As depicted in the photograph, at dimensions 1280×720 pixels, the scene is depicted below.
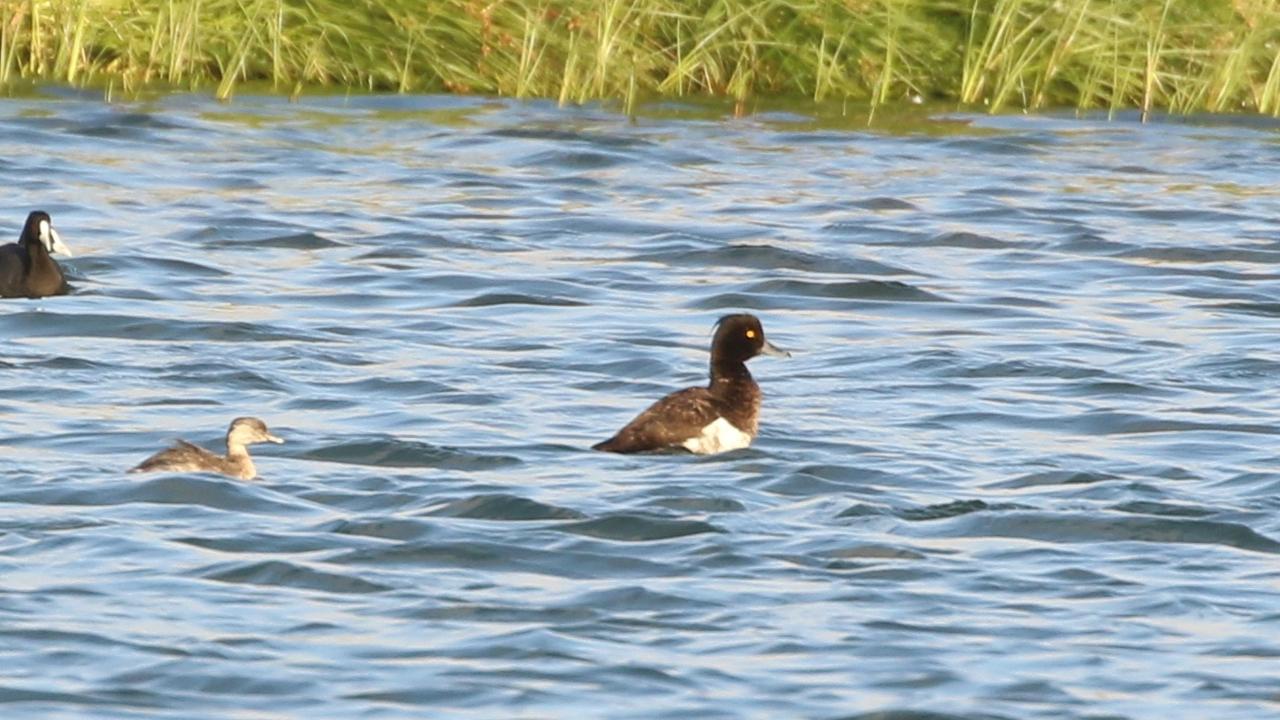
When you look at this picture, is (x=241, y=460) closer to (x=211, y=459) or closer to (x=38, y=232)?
(x=211, y=459)

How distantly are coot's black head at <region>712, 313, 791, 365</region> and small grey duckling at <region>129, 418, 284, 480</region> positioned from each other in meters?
2.55

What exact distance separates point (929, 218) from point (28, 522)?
1156cm

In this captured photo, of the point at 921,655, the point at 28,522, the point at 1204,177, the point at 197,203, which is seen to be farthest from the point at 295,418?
the point at 1204,177

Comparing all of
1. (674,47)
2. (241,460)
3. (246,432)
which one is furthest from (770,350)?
(674,47)

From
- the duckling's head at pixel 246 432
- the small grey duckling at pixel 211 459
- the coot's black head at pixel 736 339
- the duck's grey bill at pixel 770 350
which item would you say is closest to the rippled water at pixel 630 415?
the small grey duckling at pixel 211 459

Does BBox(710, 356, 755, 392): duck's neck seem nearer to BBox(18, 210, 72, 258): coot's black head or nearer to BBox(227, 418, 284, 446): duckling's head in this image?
BBox(227, 418, 284, 446): duckling's head

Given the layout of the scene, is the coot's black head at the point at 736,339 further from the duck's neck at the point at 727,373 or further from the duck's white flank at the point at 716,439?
the duck's white flank at the point at 716,439

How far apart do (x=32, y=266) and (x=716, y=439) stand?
6035 mm

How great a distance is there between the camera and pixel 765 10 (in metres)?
24.3

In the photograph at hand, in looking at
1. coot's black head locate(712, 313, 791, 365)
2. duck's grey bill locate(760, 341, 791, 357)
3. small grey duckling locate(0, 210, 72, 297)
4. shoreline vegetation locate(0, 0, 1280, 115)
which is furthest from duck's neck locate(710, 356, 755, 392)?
shoreline vegetation locate(0, 0, 1280, 115)

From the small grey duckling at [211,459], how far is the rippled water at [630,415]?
79 mm

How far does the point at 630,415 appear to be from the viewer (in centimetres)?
1345

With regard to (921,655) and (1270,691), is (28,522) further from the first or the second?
(1270,691)

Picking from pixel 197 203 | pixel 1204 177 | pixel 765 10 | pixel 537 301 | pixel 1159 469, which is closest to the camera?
pixel 1159 469
